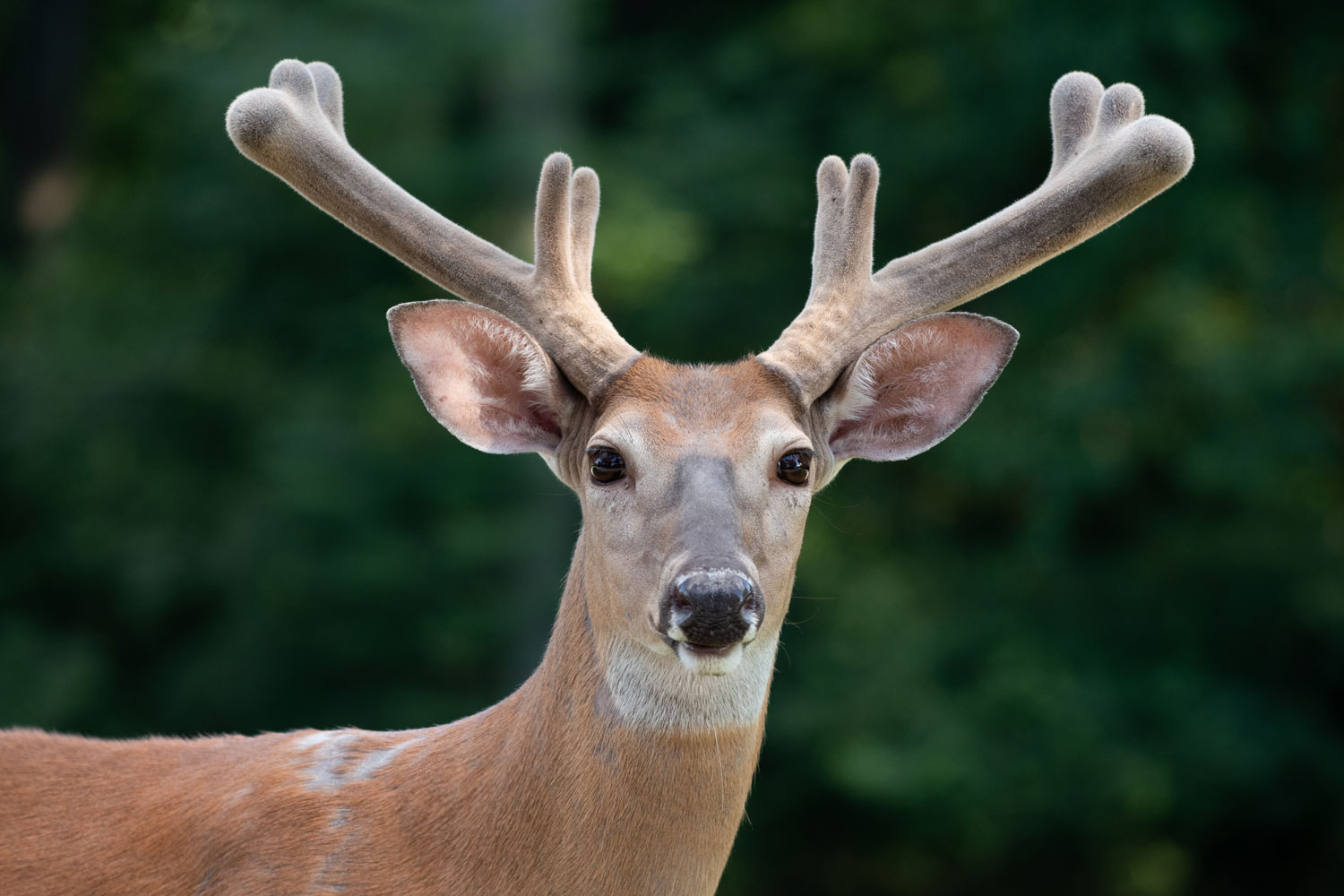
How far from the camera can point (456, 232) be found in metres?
3.93

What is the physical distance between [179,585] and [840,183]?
10529 mm

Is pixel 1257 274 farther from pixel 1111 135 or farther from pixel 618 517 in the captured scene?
pixel 618 517

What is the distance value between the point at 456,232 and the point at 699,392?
755mm

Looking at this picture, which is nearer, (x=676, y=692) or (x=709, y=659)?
(x=709, y=659)

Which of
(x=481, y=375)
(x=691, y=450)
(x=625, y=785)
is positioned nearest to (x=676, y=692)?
(x=625, y=785)

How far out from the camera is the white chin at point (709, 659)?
124 inches

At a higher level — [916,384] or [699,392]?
[916,384]

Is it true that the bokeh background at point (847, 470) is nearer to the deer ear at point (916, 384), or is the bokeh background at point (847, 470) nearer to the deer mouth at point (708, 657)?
the deer ear at point (916, 384)

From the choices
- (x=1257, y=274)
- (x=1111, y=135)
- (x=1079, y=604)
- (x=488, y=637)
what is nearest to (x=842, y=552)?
(x=1079, y=604)

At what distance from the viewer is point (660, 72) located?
14.7 metres

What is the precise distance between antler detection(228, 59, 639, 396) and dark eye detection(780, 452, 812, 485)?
44cm

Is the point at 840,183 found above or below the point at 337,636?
below

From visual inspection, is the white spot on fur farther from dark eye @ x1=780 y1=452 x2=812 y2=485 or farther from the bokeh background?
the bokeh background

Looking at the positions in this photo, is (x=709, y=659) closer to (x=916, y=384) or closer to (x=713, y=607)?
(x=713, y=607)
